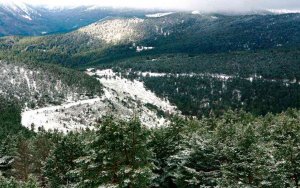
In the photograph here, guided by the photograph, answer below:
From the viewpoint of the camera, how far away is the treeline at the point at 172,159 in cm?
3170

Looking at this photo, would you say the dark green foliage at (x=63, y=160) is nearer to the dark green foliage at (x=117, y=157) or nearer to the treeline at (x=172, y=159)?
the treeline at (x=172, y=159)

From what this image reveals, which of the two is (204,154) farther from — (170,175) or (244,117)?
(244,117)

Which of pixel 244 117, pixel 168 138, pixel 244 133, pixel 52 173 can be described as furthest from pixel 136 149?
pixel 244 117

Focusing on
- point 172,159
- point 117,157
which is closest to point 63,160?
point 172,159

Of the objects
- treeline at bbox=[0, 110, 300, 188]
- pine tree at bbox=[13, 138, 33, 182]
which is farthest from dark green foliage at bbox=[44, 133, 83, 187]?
pine tree at bbox=[13, 138, 33, 182]

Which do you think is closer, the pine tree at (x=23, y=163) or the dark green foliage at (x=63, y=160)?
the dark green foliage at (x=63, y=160)

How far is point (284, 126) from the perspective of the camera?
69.8 meters

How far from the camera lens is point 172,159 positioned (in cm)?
5041

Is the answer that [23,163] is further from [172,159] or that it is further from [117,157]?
[117,157]

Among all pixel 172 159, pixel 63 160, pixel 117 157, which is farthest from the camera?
pixel 63 160

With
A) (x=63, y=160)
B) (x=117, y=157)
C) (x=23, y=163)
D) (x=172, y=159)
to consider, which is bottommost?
(x=23, y=163)

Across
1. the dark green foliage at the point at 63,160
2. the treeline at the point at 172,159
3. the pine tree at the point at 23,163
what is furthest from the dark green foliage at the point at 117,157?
the pine tree at the point at 23,163

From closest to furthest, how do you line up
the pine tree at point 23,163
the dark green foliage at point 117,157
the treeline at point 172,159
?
the dark green foliage at point 117,157
the treeline at point 172,159
the pine tree at point 23,163

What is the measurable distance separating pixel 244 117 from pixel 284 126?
150ft
